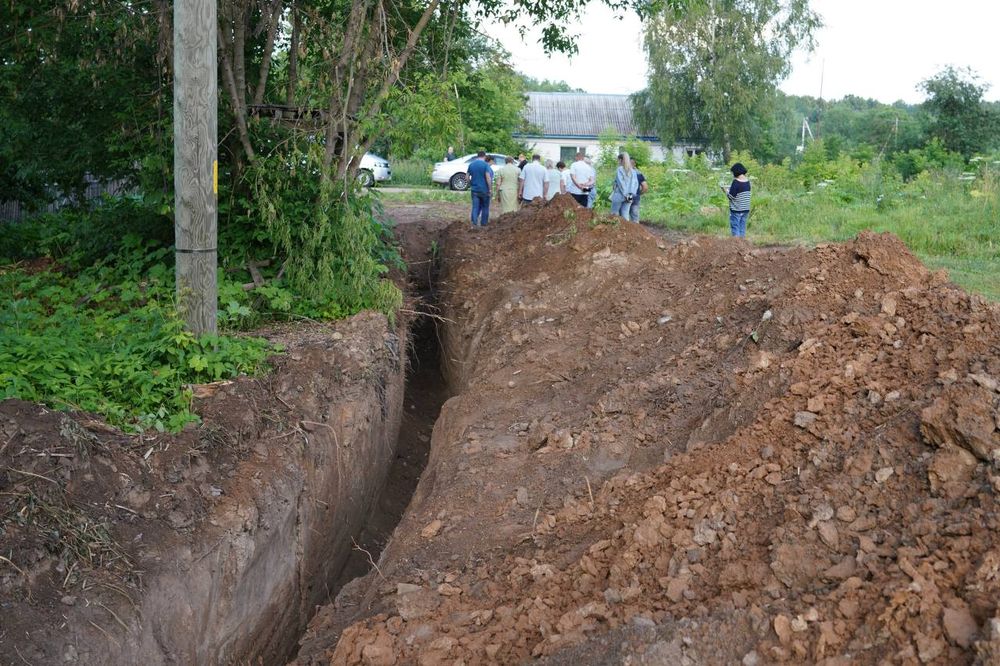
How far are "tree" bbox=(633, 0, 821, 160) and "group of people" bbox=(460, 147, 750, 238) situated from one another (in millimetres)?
17433

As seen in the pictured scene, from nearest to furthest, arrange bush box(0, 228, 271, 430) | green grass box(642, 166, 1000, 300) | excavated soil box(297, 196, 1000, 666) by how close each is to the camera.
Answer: excavated soil box(297, 196, 1000, 666) → bush box(0, 228, 271, 430) → green grass box(642, 166, 1000, 300)

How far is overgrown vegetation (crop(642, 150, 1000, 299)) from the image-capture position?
496 inches

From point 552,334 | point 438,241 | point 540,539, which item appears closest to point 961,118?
point 438,241

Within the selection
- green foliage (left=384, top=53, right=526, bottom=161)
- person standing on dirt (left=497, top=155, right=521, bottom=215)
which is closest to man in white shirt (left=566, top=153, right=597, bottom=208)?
person standing on dirt (left=497, top=155, right=521, bottom=215)

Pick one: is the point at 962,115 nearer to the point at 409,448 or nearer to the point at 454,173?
the point at 454,173

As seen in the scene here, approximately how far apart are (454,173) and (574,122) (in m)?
18.6

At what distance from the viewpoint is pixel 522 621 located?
14.1 feet

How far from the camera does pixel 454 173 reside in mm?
28000

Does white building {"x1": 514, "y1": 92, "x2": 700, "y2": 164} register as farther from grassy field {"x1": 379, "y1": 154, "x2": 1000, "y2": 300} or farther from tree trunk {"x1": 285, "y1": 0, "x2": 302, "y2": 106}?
tree trunk {"x1": 285, "y1": 0, "x2": 302, "y2": 106}

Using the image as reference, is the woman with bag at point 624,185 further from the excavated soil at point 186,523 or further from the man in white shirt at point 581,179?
the excavated soil at point 186,523

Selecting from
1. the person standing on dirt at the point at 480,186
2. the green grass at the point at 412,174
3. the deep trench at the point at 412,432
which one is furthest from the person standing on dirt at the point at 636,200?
the green grass at the point at 412,174

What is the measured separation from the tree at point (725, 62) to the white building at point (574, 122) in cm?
487

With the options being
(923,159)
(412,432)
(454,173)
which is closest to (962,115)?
(923,159)

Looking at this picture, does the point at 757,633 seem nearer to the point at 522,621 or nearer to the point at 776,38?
the point at 522,621
